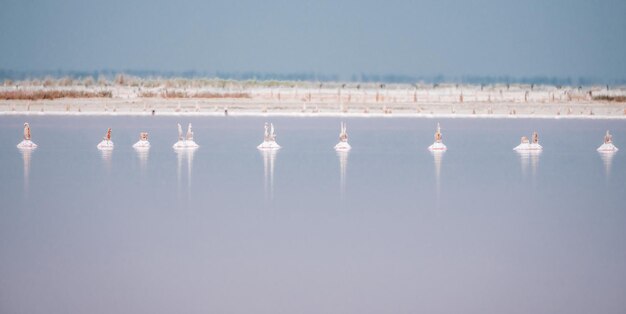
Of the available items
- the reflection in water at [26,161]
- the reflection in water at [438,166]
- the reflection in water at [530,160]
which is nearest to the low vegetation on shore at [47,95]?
the reflection in water at [26,161]

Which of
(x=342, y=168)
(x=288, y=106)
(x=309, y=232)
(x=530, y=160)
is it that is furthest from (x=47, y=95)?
(x=309, y=232)

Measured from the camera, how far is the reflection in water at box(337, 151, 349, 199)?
1351cm

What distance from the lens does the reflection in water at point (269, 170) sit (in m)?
13.1

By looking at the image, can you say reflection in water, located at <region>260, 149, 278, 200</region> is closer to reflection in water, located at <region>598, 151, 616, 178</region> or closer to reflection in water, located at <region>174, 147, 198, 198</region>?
reflection in water, located at <region>174, 147, 198, 198</region>

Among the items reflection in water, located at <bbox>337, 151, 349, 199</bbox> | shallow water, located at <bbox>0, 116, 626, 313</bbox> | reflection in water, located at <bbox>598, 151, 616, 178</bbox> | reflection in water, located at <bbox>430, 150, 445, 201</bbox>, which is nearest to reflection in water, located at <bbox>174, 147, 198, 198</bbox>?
shallow water, located at <bbox>0, 116, 626, 313</bbox>

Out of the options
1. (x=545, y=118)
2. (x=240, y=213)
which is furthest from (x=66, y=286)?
(x=545, y=118)

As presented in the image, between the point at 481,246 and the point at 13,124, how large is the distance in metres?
22.5

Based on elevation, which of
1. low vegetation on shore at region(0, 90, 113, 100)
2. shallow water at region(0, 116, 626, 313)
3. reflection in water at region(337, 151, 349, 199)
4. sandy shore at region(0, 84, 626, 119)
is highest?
low vegetation on shore at region(0, 90, 113, 100)

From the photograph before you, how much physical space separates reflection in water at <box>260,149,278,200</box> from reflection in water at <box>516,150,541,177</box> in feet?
13.6

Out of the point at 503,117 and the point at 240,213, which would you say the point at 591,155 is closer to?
the point at 240,213

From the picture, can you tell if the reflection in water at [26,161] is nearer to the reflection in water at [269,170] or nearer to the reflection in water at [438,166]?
the reflection in water at [269,170]

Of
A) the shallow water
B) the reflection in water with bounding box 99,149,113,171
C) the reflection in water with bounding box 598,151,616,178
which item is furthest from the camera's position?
the reflection in water with bounding box 99,149,113,171

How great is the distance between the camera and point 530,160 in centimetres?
1888

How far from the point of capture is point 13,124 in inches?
1144
